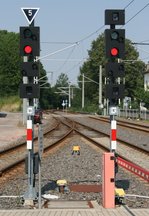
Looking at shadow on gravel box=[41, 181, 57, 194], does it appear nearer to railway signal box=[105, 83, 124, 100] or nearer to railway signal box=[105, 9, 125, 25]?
railway signal box=[105, 83, 124, 100]

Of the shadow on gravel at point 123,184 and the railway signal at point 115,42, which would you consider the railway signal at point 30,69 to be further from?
the shadow on gravel at point 123,184

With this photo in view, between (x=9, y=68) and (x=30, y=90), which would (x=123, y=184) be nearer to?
(x=30, y=90)

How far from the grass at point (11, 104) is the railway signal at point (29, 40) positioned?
100275mm

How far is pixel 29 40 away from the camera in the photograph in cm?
1066

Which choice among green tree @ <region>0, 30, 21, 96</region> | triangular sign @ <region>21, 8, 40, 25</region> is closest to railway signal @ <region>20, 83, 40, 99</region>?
triangular sign @ <region>21, 8, 40, 25</region>

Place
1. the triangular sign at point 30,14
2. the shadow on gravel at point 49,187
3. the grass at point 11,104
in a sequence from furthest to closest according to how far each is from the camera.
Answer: the grass at point 11,104, the shadow on gravel at point 49,187, the triangular sign at point 30,14

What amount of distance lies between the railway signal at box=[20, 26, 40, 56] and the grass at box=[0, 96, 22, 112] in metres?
100

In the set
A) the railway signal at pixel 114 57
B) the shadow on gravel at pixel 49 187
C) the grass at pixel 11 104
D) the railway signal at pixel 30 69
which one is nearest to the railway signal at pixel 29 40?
the railway signal at pixel 30 69

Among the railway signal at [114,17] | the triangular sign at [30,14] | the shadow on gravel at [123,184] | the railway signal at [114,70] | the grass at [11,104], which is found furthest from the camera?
the grass at [11,104]

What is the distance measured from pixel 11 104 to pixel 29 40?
4085 inches

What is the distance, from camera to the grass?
111562mm

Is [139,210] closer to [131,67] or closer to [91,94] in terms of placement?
[131,67]

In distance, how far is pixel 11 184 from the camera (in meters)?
13.5

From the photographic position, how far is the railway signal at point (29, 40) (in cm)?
1062
